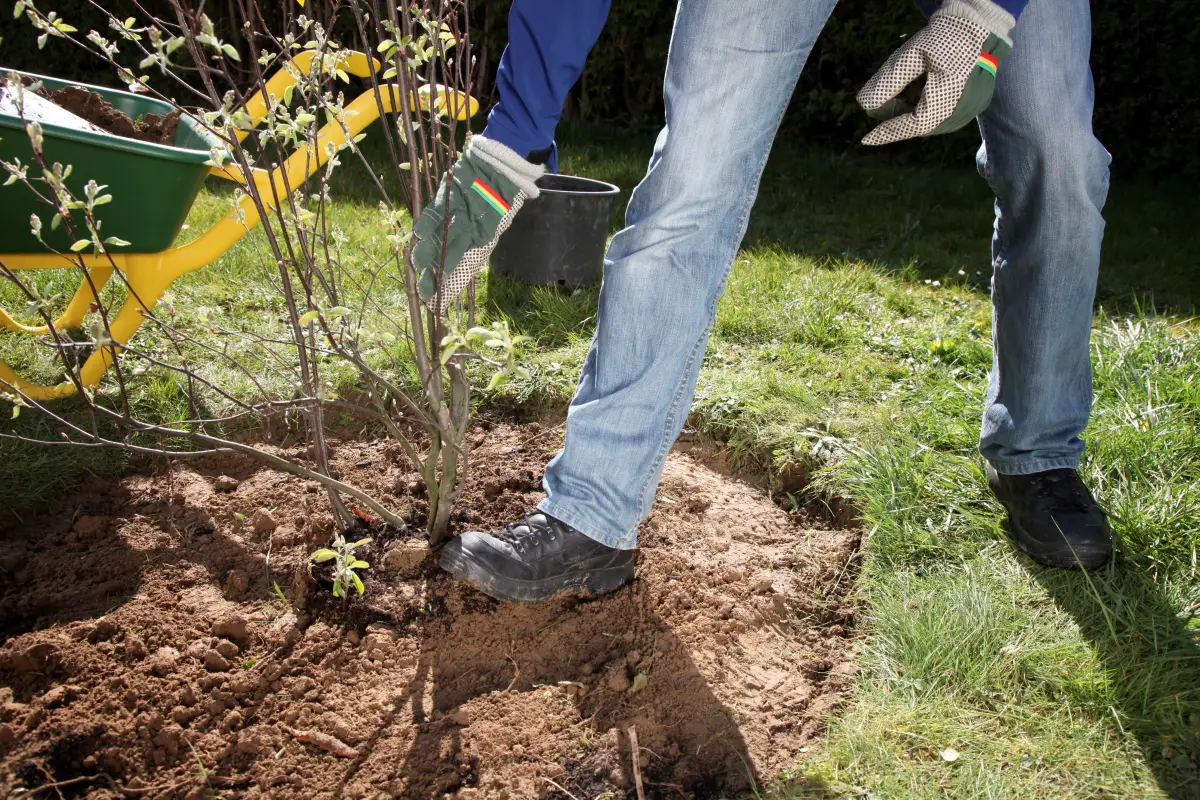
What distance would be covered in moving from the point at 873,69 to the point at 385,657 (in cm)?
543

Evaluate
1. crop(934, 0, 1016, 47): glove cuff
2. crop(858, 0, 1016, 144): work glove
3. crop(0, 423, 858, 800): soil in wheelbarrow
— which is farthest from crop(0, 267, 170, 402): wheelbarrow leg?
crop(934, 0, 1016, 47): glove cuff

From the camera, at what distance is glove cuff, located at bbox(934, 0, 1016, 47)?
1.65 m

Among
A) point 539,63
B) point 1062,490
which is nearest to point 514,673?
point 539,63

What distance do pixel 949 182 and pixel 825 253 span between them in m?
1.77

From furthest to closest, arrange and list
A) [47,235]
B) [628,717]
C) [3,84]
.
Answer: [3,84], [47,235], [628,717]

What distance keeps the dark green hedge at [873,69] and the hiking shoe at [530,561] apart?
12.6 ft

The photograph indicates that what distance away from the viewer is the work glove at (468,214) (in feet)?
5.62

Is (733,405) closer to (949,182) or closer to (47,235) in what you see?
(47,235)

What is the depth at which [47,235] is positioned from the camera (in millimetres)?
2338

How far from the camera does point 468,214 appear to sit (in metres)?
1.73

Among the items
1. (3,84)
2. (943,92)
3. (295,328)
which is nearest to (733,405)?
(943,92)

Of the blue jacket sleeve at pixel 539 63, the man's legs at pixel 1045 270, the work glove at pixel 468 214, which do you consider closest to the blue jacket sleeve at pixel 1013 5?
the man's legs at pixel 1045 270

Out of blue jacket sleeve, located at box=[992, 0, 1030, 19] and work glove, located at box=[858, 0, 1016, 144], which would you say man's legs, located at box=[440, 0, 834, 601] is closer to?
work glove, located at box=[858, 0, 1016, 144]

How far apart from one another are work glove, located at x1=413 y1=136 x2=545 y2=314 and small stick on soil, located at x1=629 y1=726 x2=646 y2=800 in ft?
2.68
